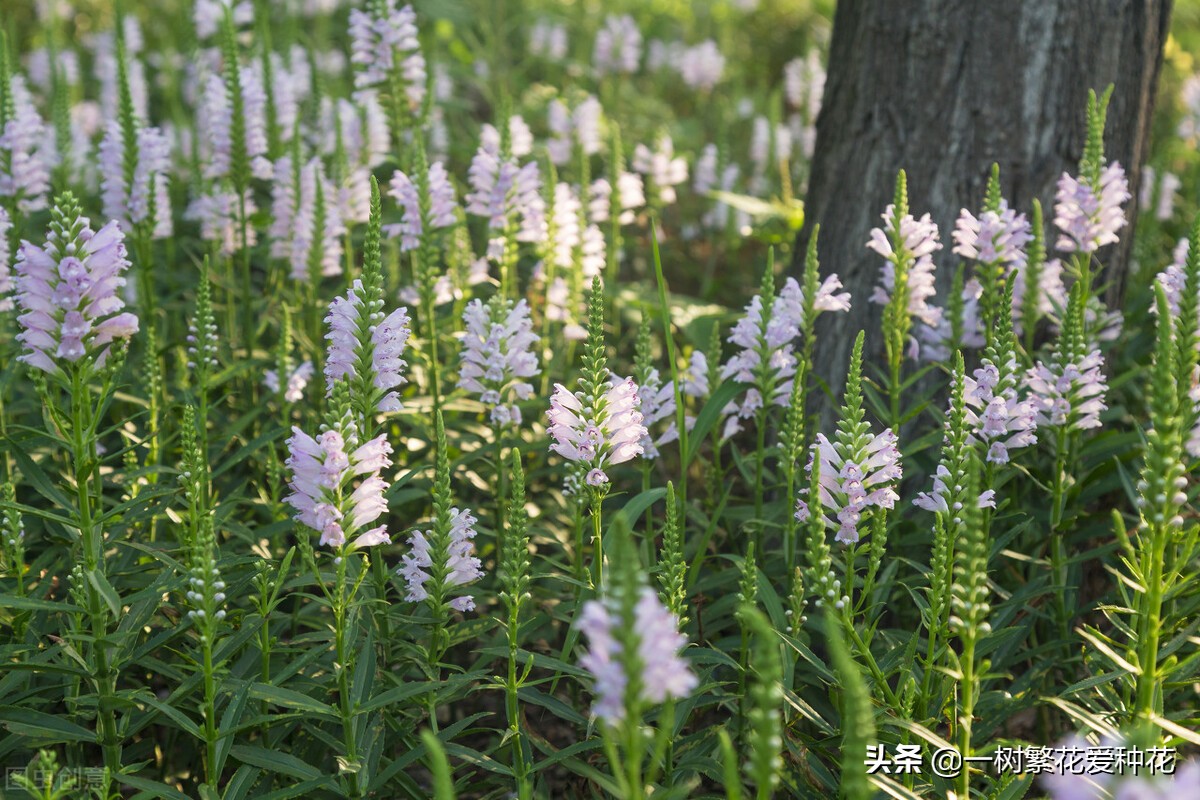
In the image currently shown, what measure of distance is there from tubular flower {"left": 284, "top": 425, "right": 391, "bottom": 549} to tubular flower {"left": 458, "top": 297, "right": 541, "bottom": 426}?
3.51ft

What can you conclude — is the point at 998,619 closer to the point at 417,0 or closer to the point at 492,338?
the point at 492,338

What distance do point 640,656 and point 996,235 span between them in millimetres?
2748

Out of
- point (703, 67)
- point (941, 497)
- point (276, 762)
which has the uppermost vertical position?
point (703, 67)

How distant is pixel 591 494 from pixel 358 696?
84 centimetres

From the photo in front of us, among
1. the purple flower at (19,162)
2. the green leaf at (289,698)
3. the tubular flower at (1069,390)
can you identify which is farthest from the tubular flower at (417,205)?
the tubular flower at (1069,390)

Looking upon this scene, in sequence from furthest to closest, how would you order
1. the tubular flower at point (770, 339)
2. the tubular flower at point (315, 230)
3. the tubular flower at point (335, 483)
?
the tubular flower at point (315, 230), the tubular flower at point (770, 339), the tubular flower at point (335, 483)

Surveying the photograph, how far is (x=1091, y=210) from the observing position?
14.0 feet

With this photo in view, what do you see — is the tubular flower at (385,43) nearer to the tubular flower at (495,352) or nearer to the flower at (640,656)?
the tubular flower at (495,352)

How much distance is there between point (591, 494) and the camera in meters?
3.21

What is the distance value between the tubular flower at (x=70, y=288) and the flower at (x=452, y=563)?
102cm

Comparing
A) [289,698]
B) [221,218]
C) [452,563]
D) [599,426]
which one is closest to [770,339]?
[599,426]

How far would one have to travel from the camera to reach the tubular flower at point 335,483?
9.25ft

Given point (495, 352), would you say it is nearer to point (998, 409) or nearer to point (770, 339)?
point (770, 339)

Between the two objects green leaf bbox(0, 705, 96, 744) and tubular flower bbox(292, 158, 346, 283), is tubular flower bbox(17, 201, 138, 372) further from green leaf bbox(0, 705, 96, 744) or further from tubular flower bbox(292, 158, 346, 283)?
tubular flower bbox(292, 158, 346, 283)
